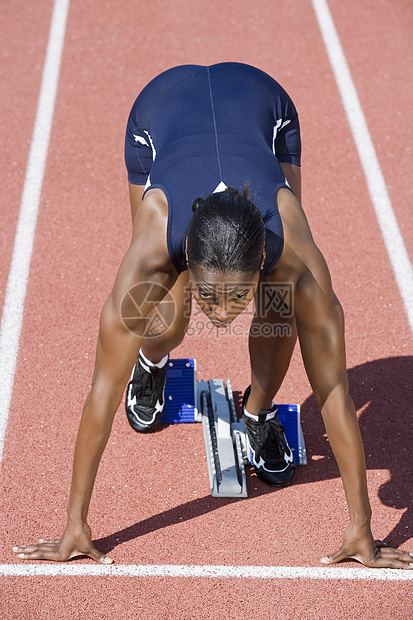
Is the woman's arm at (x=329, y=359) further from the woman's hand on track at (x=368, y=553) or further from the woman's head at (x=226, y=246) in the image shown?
the woman's head at (x=226, y=246)

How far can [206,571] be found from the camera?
9.95 ft

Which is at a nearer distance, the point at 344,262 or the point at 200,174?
the point at 200,174

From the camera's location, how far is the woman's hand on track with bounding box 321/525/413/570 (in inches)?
114

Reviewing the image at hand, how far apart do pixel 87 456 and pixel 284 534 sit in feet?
3.25

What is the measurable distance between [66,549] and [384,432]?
5.50ft

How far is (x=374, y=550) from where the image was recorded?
9.62 ft

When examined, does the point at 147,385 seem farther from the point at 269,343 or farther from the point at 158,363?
the point at 269,343

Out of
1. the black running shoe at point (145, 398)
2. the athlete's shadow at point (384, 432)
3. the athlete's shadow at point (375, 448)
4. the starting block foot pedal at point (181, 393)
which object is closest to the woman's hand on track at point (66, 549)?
the athlete's shadow at point (375, 448)

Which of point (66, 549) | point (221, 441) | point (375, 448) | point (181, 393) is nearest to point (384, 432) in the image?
point (375, 448)

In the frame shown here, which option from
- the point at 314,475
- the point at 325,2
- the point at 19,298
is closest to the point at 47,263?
the point at 19,298

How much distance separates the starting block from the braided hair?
1379mm

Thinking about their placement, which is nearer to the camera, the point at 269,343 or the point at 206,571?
the point at 206,571

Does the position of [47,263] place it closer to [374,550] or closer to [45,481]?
[45,481]

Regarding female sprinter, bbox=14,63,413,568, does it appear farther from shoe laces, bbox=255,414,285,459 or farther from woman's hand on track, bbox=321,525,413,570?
shoe laces, bbox=255,414,285,459
